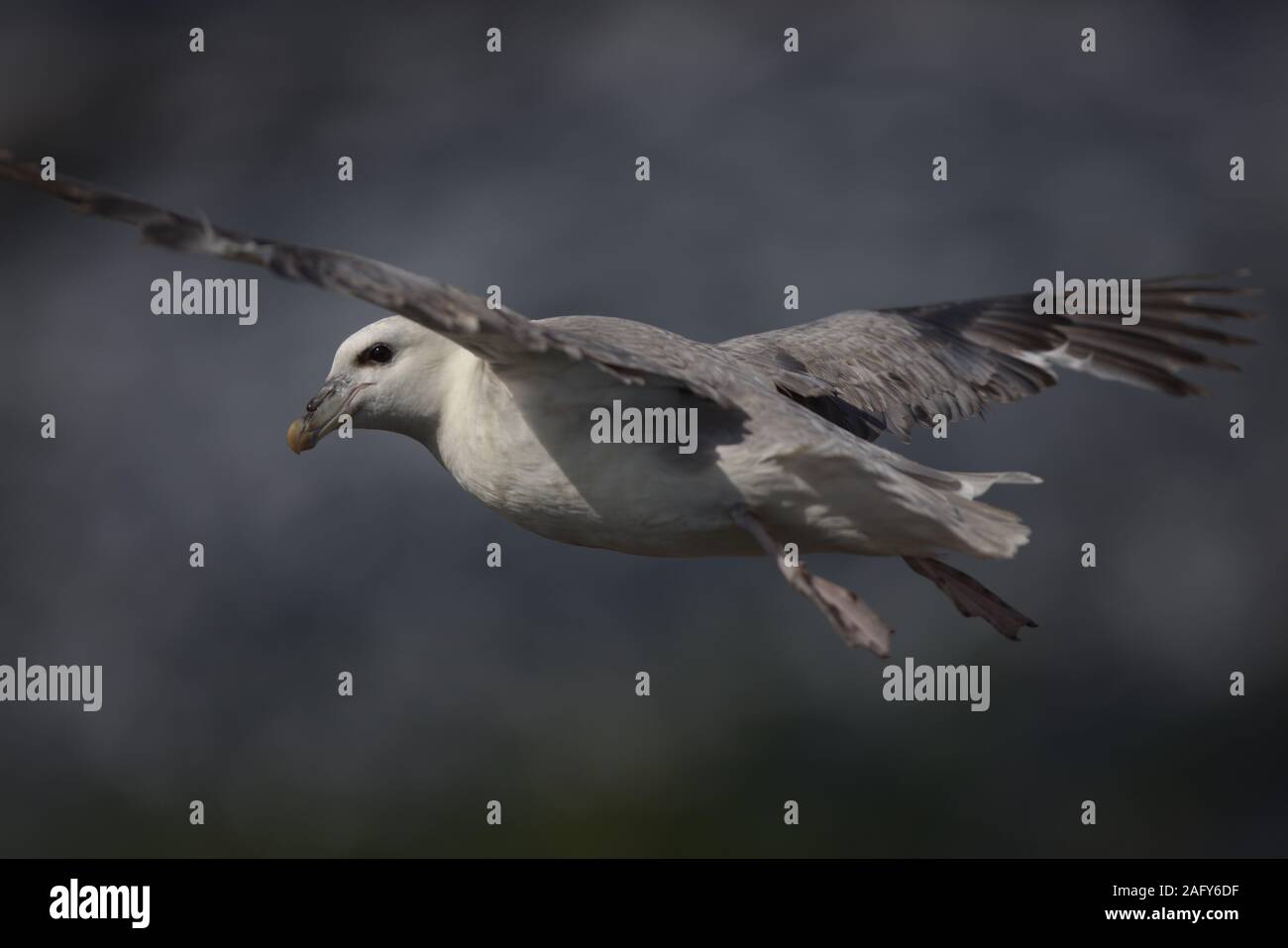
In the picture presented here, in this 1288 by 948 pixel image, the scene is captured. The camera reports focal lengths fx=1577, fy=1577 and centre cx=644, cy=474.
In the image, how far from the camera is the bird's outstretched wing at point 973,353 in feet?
28.0

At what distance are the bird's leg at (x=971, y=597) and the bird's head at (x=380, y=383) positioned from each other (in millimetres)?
2751

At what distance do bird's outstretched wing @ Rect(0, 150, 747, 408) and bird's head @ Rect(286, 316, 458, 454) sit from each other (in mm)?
825

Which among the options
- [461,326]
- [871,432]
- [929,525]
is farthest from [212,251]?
[871,432]

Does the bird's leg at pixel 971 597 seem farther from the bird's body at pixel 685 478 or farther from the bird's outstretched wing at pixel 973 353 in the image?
the bird's body at pixel 685 478

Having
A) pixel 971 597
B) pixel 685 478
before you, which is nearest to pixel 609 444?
pixel 685 478

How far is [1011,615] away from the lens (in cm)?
832

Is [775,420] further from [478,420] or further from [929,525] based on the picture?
[478,420]

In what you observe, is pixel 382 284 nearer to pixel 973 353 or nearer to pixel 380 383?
pixel 380 383

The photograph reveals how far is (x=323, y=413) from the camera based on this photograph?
7.36 m

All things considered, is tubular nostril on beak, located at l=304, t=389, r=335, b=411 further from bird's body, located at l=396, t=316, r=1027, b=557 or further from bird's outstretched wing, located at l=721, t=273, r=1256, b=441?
bird's outstretched wing, located at l=721, t=273, r=1256, b=441

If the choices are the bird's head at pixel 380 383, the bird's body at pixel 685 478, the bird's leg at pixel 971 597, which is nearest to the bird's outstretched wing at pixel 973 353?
the bird's leg at pixel 971 597

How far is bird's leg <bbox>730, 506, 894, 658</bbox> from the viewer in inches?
249

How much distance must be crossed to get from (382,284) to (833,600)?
90.2 inches

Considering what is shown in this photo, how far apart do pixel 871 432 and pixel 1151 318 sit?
5.79ft
